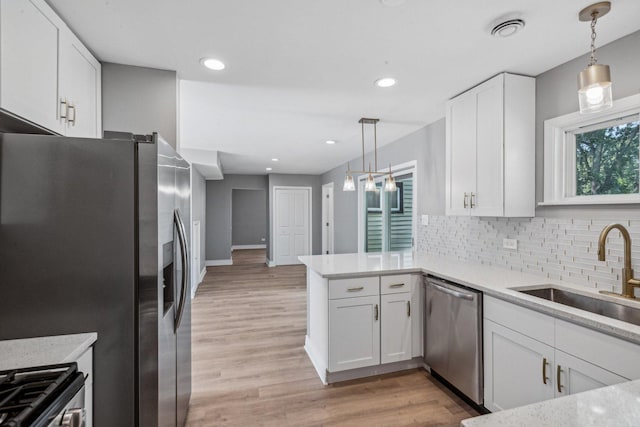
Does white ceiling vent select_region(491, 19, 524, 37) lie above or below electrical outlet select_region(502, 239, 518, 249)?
above

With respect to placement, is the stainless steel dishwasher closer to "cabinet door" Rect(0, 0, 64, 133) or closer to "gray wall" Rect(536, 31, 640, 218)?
"gray wall" Rect(536, 31, 640, 218)

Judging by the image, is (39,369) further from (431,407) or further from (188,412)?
(431,407)

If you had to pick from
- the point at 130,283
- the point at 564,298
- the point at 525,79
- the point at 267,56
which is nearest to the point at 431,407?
the point at 564,298

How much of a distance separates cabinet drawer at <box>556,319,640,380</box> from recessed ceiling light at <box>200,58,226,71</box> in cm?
252

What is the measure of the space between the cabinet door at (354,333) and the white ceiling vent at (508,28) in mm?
1937

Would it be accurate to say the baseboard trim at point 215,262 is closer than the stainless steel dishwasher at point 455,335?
No

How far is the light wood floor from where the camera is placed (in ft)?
6.56

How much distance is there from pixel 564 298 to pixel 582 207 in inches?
23.9

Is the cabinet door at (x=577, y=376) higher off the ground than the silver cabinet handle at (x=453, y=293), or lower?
lower

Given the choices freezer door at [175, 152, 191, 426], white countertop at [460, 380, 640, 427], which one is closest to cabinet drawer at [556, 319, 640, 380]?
white countertop at [460, 380, 640, 427]

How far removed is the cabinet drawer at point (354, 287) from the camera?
236 centimetres

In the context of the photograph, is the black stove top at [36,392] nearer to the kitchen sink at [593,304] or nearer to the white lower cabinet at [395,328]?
the white lower cabinet at [395,328]

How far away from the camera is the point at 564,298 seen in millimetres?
1945

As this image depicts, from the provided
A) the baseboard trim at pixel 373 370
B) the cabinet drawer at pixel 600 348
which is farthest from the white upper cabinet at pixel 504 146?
the baseboard trim at pixel 373 370
